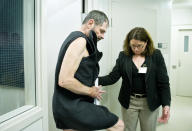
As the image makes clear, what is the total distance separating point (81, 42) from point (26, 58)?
1.55 feet

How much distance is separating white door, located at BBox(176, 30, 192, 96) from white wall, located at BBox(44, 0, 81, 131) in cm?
414

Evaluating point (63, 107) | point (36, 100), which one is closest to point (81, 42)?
point (63, 107)

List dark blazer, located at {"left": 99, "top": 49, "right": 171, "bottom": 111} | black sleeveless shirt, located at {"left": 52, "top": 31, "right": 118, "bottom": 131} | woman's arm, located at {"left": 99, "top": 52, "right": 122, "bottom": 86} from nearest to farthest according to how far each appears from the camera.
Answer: black sleeveless shirt, located at {"left": 52, "top": 31, "right": 118, "bottom": 131}, dark blazer, located at {"left": 99, "top": 49, "right": 171, "bottom": 111}, woman's arm, located at {"left": 99, "top": 52, "right": 122, "bottom": 86}

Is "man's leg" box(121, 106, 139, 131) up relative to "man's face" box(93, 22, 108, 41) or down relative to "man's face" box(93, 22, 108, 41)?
down

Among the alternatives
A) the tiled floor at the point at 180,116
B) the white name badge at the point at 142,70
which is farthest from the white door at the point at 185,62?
the white name badge at the point at 142,70

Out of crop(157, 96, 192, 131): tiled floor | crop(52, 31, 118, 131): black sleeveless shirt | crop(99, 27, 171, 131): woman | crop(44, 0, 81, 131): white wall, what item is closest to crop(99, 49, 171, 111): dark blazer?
crop(99, 27, 171, 131): woman

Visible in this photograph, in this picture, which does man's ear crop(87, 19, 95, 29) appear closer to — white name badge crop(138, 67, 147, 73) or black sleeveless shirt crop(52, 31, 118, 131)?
black sleeveless shirt crop(52, 31, 118, 131)

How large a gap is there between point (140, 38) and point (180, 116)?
8.42ft

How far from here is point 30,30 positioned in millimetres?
1221

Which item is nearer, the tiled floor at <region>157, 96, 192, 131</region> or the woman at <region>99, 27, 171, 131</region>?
the woman at <region>99, 27, 171, 131</region>

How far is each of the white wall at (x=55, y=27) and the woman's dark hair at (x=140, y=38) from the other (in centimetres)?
54

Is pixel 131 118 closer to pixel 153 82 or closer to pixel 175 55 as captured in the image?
pixel 153 82

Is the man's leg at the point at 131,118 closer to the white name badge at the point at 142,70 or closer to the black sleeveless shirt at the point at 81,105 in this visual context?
the white name badge at the point at 142,70

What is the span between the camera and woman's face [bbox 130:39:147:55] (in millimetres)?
1719
